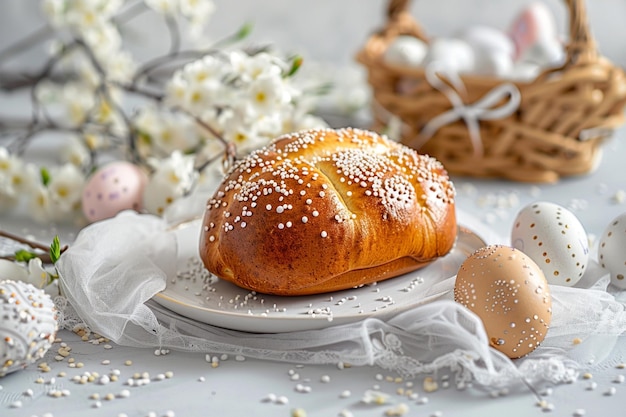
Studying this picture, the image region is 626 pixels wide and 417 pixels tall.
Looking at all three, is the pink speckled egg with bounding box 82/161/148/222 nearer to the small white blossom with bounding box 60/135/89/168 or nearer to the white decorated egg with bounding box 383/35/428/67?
the small white blossom with bounding box 60/135/89/168

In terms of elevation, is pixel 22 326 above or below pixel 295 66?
below

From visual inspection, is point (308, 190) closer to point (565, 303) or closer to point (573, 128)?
point (565, 303)

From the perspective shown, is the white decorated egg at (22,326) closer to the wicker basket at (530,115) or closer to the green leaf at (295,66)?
the green leaf at (295,66)

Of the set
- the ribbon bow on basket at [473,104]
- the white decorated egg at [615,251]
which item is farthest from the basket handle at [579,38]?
the white decorated egg at [615,251]

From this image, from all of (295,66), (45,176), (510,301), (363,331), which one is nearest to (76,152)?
(45,176)

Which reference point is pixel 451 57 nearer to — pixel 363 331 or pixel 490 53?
pixel 490 53

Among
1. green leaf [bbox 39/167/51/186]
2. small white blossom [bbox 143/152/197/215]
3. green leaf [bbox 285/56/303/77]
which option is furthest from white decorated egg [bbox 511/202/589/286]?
green leaf [bbox 39/167/51/186]
